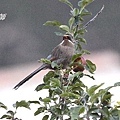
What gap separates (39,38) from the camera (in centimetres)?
373

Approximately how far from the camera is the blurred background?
3566mm

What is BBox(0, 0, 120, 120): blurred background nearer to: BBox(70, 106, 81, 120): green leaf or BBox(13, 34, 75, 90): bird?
BBox(13, 34, 75, 90): bird

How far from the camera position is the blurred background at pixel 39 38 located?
140 inches

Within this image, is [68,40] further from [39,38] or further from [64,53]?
[39,38]

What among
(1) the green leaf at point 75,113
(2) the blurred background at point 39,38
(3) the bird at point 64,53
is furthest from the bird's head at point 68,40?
(2) the blurred background at point 39,38

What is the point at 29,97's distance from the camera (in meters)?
3.22

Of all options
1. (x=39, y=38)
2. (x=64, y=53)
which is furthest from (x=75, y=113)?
(x=39, y=38)

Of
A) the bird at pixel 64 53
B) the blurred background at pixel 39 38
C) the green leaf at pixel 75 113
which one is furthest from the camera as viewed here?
the blurred background at pixel 39 38

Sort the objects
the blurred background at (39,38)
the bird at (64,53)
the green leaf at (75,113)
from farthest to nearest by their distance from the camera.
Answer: the blurred background at (39,38)
the bird at (64,53)
the green leaf at (75,113)

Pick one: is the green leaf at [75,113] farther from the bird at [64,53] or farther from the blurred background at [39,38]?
the blurred background at [39,38]

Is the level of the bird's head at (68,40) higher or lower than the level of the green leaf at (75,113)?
higher


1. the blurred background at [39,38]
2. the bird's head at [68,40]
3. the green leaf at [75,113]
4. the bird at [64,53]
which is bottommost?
the green leaf at [75,113]

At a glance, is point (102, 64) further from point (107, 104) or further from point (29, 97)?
point (107, 104)

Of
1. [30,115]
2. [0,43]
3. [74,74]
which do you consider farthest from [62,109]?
[0,43]
